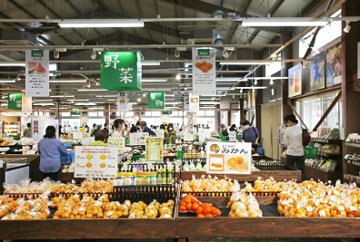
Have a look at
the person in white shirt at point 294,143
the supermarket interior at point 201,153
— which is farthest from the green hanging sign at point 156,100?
the person in white shirt at point 294,143

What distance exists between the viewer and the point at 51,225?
8.98 ft

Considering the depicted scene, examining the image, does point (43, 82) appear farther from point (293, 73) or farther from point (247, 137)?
point (293, 73)

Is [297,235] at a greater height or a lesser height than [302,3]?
lesser

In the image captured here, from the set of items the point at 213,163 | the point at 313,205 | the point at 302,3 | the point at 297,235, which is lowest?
the point at 297,235

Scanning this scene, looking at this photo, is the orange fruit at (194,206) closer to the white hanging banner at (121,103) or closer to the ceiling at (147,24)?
the ceiling at (147,24)

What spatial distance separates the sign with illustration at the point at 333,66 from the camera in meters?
8.00

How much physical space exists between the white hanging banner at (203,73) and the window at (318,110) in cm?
384

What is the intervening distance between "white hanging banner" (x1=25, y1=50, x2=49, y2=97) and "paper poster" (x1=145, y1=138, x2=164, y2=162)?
14.9 feet

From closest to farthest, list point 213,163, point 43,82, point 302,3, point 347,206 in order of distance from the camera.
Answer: point 347,206 < point 213,163 < point 43,82 < point 302,3

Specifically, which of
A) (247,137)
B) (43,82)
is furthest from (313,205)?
(43,82)

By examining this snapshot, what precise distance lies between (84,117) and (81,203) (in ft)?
127

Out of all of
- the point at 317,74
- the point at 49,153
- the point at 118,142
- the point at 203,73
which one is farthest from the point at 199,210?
the point at 317,74

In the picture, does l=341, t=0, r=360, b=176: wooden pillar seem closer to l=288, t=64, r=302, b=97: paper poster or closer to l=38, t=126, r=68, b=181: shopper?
l=288, t=64, r=302, b=97: paper poster

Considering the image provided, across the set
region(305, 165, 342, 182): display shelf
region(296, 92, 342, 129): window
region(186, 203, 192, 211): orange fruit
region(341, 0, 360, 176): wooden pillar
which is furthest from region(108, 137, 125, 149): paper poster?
region(296, 92, 342, 129): window
